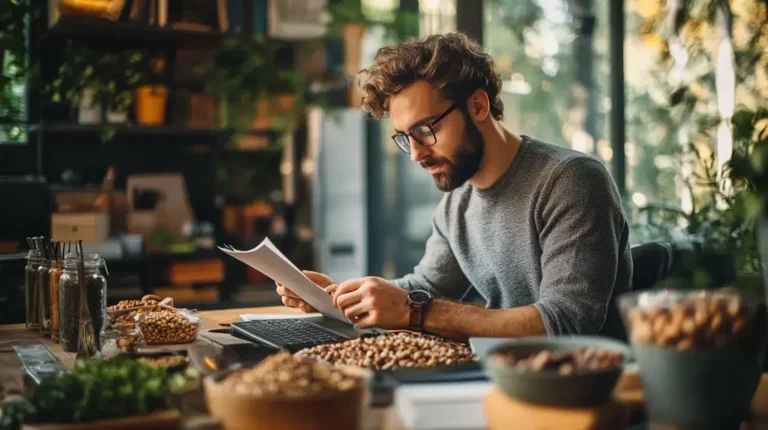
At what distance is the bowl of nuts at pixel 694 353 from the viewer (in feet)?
3.67

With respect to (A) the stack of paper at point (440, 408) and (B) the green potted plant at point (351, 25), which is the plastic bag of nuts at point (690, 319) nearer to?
(A) the stack of paper at point (440, 408)

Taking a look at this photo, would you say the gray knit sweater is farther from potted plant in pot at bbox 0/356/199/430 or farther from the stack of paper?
potted plant in pot at bbox 0/356/199/430

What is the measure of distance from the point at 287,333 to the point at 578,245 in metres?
0.72

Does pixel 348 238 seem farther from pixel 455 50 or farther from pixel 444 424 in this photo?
pixel 444 424

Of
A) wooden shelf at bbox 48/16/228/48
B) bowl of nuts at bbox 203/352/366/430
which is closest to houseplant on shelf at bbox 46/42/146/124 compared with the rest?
wooden shelf at bbox 48/16/228/48

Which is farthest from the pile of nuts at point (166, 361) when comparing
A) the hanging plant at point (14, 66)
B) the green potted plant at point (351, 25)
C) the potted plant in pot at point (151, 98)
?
the green potted plant at point (351, 25)

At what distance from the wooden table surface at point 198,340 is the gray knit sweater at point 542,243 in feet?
1.63

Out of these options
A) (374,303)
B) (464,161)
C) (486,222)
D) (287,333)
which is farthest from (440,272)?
(287,333)

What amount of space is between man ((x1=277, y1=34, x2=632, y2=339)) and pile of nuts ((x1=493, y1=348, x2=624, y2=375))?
74cm

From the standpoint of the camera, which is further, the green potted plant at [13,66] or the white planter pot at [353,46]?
the white planter pot at [353,46]

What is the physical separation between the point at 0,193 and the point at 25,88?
3.26 feet

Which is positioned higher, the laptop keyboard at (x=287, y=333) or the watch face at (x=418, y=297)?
the watch face at (x=418, y=297)

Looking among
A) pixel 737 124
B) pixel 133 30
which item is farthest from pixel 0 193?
pixel 737 124

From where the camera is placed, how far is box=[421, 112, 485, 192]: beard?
2322 millimetres
